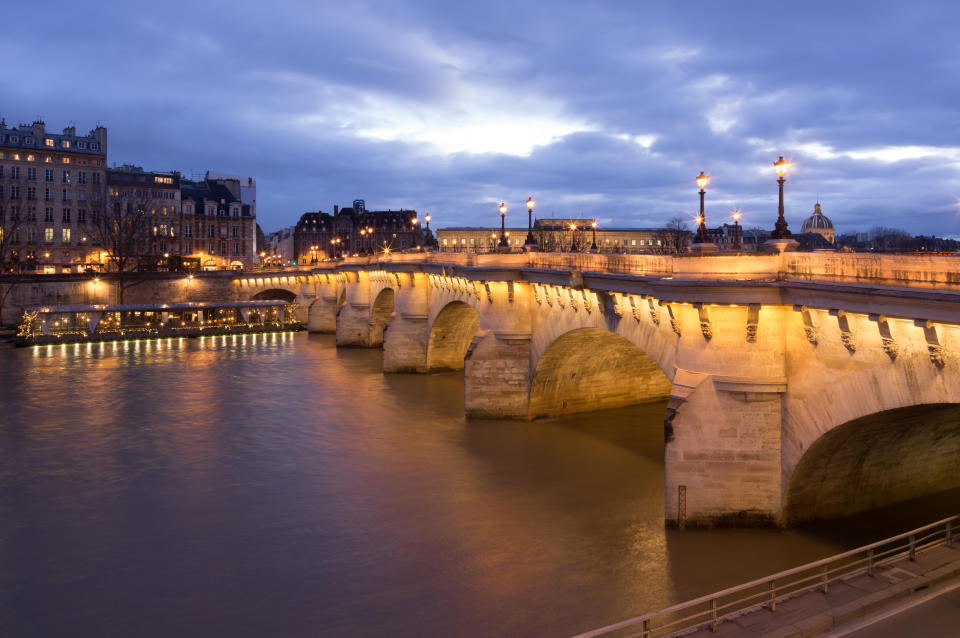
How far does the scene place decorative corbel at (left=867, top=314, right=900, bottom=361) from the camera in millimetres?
13477

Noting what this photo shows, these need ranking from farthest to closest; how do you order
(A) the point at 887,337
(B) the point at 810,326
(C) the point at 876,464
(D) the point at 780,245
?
(C) the point at 876,464
(D) the point at 780,245
(B) the point at 810,326
(A) the point at 887,337

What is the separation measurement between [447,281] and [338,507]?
23332mm

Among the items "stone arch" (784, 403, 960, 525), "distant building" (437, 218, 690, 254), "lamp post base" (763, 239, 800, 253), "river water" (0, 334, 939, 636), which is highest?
"distant building" (437, 218, 690, 254)

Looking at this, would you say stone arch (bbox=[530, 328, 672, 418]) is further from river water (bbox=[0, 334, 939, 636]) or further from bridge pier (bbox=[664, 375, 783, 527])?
bridge pier (bbox=[664, 375, 783, 527])

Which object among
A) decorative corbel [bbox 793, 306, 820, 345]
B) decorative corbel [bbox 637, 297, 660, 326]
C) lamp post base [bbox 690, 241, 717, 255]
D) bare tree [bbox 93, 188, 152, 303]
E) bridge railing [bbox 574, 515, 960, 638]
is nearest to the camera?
bridge railing [bbox 574, 515, 960, 638]

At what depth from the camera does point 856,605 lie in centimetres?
1238

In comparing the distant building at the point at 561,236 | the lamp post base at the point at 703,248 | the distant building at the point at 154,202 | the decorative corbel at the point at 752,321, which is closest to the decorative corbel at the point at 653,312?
the lamp post base at the point at 703,248

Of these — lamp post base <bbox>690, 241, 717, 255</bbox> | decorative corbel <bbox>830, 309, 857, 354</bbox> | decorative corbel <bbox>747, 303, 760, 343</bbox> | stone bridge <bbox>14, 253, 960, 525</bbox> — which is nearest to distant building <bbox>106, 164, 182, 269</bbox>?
stone bridge <bbox>14, 253, 960, 525</bbox>

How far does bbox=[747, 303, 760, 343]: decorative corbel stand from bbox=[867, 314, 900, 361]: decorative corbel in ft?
11.0

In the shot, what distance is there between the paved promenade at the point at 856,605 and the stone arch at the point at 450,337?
113 ft

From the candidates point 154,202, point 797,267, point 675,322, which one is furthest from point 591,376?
point 154,202

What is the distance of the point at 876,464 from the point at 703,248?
704 centimetres

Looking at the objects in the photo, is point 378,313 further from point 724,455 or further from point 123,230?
point 123,230

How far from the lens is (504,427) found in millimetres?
31109
